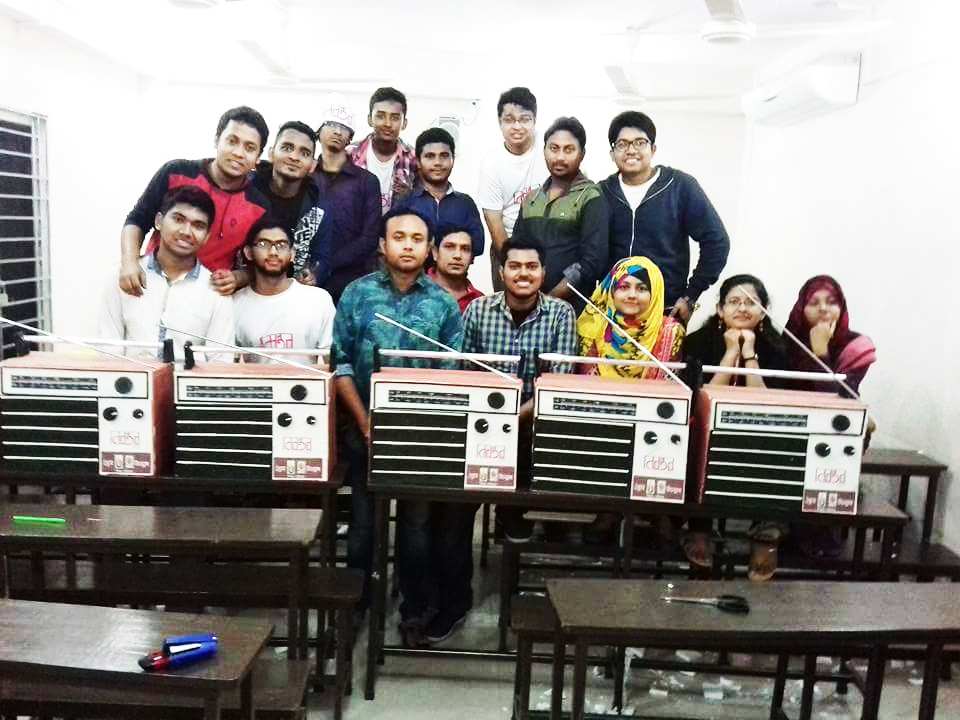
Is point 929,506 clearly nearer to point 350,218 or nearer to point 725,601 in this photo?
point 725,601

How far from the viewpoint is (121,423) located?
2512mm

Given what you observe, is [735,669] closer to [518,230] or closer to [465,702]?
[465,702]

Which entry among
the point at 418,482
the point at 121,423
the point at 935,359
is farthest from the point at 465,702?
the point at 935,359

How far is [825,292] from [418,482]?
5.65 ft

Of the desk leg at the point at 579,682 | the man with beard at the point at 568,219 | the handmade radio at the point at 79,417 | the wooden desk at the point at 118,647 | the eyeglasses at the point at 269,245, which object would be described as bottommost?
the desk leg at the point at 579,682

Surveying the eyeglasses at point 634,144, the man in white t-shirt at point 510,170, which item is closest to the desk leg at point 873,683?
the man in white t-shirt at point 510,170

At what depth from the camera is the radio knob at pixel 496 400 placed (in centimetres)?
246

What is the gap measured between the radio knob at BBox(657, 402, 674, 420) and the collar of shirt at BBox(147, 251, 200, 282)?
6.50 ft

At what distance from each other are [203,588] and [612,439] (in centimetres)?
131

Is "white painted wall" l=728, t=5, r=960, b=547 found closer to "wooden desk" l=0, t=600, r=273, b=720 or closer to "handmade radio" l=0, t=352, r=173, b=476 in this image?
"wooden desk" l=0, t=600, r=273, b=720

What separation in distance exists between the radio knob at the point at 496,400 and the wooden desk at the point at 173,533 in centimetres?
61

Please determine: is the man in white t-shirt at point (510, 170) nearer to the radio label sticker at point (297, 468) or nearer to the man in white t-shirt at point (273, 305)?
the man in white t-shirt at point (273, 305)

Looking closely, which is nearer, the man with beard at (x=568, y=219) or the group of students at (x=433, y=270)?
the group of students at (x=433, y=270)

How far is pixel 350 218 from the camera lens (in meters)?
3.63
